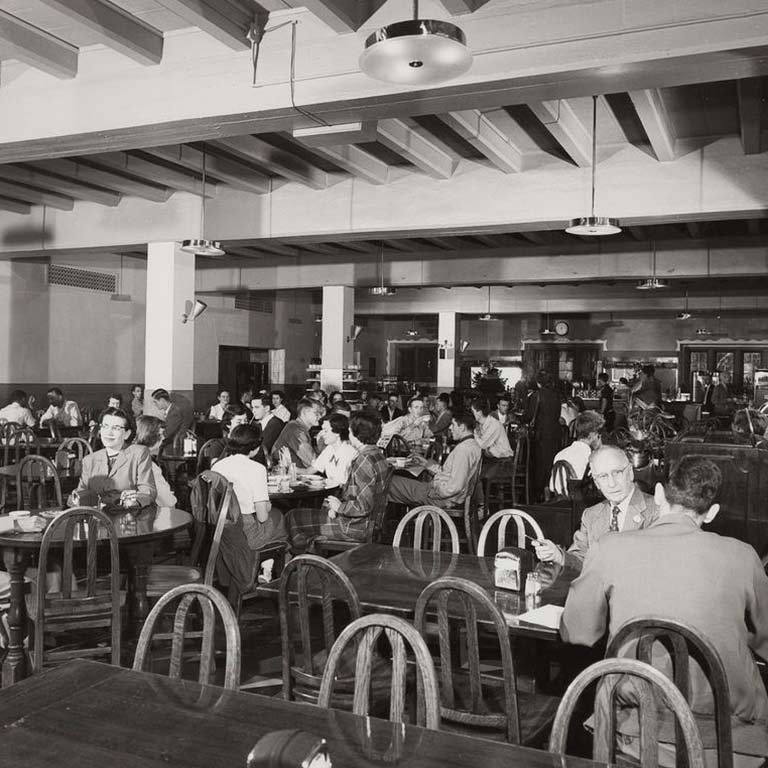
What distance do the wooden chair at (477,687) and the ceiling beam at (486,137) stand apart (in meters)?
4.39

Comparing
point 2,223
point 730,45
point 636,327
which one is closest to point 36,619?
point 730,45

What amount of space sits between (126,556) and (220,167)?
5113 millimetres

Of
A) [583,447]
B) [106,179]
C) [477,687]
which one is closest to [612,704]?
[477,687]

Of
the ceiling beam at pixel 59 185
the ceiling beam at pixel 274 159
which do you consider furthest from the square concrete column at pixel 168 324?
the ceiling beam at pixel 274 159

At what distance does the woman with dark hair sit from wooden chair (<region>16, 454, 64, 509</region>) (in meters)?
1.80

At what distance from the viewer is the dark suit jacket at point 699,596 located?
2229mm

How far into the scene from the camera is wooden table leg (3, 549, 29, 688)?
354 cm

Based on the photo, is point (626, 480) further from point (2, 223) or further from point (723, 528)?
point (2, 223)

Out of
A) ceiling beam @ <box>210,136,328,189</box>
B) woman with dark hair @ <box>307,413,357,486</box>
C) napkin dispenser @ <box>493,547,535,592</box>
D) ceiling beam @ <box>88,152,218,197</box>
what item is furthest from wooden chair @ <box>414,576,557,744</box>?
ceiling beam @ <box>88,152,218,197</box>

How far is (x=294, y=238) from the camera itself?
933 cm

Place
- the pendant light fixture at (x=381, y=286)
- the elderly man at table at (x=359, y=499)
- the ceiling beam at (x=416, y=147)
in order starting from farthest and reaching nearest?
the pendant light fixture at (x=381, y=286) → the ceiling beam at (x=416, y=147) → the elderly man at table at (x=359, y=499)

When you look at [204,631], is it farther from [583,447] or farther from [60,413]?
[60,413]

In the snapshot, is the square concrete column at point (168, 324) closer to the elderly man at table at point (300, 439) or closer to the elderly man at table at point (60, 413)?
the elderly man at table at point (60, 413)

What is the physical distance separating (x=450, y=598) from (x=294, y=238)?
22.6 feet
